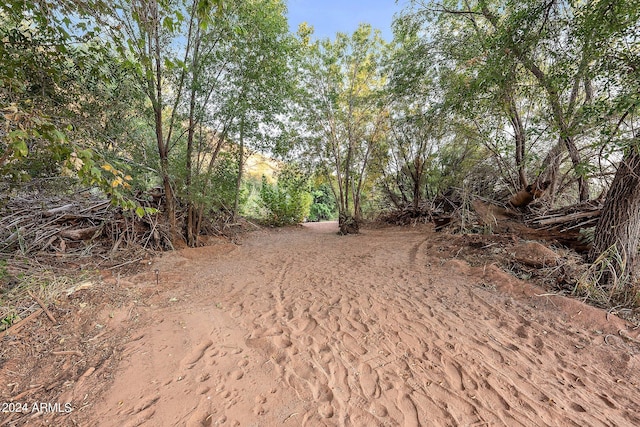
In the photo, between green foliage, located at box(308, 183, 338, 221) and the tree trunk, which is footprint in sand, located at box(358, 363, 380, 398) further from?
green foliage, located at box(308, 183, 338, 221)

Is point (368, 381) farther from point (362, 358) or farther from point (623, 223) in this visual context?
point (623, 223)

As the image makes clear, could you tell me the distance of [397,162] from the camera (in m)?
10.1

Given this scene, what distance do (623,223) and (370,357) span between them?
3.96m

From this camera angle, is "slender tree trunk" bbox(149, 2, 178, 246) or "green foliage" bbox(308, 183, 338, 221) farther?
"green foliage" bbox(308, 183, 338, 221)

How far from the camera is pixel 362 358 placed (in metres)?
2.26

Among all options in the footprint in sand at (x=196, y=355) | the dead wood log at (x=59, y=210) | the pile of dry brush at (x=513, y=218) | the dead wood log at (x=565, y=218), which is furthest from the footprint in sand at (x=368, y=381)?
the dead wood log at (x=59, y=210)

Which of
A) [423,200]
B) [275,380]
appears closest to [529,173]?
[423,200]

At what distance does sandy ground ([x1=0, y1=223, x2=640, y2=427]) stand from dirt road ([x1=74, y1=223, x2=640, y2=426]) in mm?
11

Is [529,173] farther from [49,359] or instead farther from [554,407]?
[49,359]

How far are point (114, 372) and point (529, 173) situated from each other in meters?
9.75

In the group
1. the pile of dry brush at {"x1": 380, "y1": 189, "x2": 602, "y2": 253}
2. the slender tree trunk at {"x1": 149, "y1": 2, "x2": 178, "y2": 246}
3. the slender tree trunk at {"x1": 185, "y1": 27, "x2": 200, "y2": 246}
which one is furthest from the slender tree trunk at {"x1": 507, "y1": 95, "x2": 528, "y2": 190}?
the slender tree trunk at {"x1": 149, "y1": 2, "x2": 178, "y2": 246}

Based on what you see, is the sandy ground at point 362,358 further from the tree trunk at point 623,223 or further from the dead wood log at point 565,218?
the dead wood log at point 565,218

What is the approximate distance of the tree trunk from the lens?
3.17 m

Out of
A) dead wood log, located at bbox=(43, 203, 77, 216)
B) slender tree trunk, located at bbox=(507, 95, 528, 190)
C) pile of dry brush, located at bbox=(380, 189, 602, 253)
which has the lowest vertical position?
dead wood log, located at bbox=(43, 203, 77, 216)
